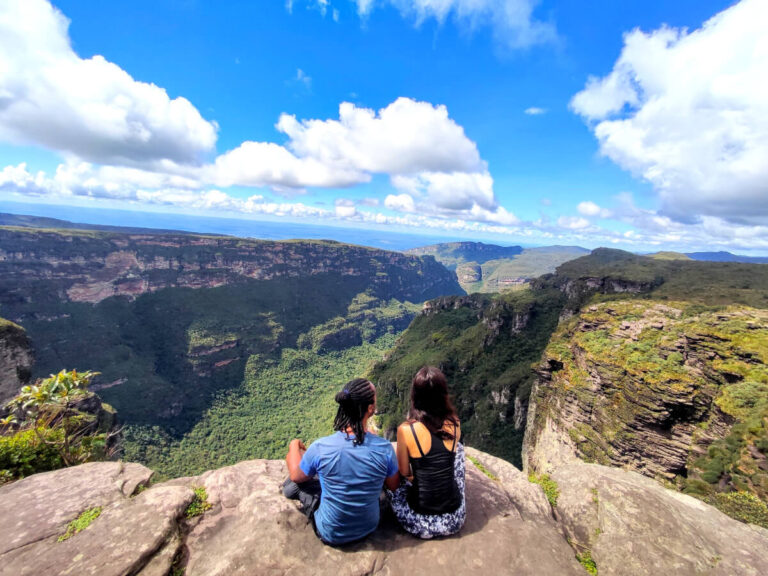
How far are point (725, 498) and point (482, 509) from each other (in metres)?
9.89

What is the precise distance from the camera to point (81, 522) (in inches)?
177

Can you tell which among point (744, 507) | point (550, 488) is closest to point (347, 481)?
point (550, 488)

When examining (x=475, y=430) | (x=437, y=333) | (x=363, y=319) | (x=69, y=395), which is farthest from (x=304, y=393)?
(x=69, y=395)

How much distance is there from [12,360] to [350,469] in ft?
129

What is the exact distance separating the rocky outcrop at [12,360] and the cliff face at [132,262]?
213 feet

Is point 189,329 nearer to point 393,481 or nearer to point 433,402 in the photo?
point 393,481

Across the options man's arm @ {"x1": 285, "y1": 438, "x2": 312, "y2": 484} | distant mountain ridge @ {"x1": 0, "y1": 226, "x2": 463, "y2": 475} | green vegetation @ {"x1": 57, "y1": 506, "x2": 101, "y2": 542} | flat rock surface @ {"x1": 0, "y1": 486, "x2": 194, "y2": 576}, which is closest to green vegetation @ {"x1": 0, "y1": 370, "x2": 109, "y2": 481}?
green vegetation @ {"x1": 57, "y1": 506, "x2": 101, "y2": 542}

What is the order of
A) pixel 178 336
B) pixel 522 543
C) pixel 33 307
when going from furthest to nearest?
1. pixel 178 336
2. pixel 33 307
3. pixel 522 543

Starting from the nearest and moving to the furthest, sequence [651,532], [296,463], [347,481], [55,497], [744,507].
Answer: [347,481], [296,463], [55,497], [651,532], [744,507]

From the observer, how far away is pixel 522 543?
4.85 meters

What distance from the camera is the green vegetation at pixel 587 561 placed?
15.9 feet

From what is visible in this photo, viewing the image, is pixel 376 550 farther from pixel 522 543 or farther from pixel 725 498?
pixel 725 498

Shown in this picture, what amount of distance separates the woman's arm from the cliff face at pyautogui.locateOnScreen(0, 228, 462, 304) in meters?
105

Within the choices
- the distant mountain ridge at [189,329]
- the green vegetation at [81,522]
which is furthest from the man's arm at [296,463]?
the distant mountain ridge at [189,329]
